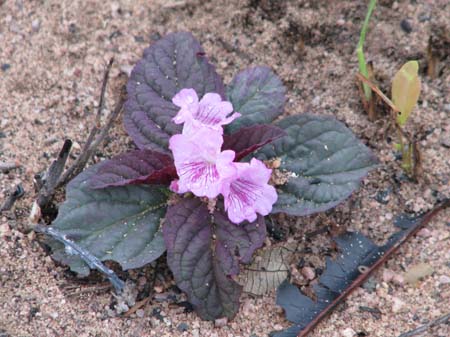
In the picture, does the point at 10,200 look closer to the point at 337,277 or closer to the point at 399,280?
the point at 337,277

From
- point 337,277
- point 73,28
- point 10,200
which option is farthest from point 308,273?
point 73,28

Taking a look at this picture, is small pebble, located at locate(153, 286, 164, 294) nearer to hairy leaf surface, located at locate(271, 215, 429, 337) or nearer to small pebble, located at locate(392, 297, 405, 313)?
hairy leaf surface, located at locate(271, 215, 429, 337)

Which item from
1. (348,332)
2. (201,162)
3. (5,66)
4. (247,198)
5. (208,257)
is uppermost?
(5,66)

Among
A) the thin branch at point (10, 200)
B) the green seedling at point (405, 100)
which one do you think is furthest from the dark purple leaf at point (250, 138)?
the thin branch at point (10, 200)

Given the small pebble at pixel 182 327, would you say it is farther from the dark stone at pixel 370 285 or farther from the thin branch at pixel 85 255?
the dark stone at pixel 370 285

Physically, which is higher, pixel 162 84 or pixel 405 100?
pixel 162 84

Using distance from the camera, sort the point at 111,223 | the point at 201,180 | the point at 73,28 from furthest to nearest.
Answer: the point at 73,28
the point at 111,223
the point at 201,180
